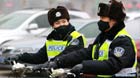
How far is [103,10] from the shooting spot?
4.25m

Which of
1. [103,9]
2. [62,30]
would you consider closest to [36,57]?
[62,30]

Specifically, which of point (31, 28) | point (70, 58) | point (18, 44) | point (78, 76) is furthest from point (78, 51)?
point (31, 28)

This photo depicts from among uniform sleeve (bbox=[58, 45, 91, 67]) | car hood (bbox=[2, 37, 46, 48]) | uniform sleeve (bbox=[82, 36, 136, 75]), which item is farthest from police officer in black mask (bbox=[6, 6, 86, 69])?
car hood (bbox=[2, 37, 46, 48])

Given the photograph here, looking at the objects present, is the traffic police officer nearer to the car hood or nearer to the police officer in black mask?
the police officer in black mask

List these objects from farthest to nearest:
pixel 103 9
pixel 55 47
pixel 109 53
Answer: pixel 55 47
pixel 103 9
pixel 109 53

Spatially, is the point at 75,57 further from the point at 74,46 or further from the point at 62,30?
the point at 62,30

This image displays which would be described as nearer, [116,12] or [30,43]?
[116,12]

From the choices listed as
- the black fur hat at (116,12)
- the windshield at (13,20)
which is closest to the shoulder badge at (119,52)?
the black fur hat at (116,12)

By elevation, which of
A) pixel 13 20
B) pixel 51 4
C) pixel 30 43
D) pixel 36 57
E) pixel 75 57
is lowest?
pixel 75 57

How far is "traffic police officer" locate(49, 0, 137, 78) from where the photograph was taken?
3920 mm

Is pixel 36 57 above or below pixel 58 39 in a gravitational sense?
below

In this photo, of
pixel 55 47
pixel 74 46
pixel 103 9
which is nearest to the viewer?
pixel 103 9

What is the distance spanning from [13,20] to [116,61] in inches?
410

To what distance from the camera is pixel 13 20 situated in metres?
14.1
